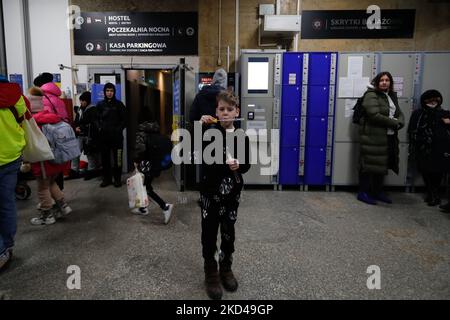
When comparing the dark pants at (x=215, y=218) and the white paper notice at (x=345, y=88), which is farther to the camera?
the white paper notice at (x=345, y=88)

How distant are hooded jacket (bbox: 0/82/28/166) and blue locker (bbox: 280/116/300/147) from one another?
329cm

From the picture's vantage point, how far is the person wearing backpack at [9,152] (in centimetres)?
215

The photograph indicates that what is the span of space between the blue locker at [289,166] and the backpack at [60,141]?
9.26ft

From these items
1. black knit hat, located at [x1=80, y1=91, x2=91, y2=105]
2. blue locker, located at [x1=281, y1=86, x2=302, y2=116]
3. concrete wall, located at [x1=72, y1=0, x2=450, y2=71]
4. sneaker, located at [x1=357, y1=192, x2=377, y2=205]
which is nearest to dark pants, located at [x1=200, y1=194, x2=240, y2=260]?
sneaker, located at [x1=357, y1=192, x2=377, y2=205]

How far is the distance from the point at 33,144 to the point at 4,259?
0.89 m

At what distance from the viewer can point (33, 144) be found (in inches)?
97.3

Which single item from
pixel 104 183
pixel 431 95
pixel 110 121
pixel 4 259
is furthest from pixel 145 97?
pixel 431 95

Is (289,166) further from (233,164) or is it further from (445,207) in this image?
(233,164)

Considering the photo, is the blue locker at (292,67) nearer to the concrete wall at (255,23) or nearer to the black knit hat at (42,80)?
the concrete wall at (255,23)

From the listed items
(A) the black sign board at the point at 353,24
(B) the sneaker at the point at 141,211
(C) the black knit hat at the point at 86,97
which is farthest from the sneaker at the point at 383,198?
(C) the black knit hat at the point at 86,97

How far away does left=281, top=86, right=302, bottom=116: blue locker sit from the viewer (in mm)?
4477
